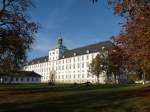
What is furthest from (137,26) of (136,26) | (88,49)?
(88,49)

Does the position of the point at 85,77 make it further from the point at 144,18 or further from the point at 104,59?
the point at 144,18

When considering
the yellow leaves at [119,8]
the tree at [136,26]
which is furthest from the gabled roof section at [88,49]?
the yellow leaves at [119,8]

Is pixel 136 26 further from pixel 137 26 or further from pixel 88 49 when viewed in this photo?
pixel 88 49

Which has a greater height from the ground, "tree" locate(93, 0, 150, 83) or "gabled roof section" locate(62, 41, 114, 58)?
"gabled roof section" locate(62, 41, 114, 58)

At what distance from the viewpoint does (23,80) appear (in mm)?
173000

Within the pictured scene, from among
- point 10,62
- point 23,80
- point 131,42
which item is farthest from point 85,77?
point 131,42

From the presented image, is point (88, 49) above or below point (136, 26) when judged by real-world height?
above

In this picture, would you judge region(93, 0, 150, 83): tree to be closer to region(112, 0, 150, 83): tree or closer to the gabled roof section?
region(112, 0, 150, 83): tree

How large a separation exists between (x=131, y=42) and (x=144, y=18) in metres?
6.93

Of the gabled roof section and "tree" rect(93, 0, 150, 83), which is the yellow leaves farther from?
the gabled roof section

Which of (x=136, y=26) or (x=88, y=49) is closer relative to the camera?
(x=136, y=26)

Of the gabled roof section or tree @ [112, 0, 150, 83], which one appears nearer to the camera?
tree @ [112, 0, 150, 83]

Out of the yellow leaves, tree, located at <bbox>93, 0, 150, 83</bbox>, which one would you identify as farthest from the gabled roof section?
the yellow leaves

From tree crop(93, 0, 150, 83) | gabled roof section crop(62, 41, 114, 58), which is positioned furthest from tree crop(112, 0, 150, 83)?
gabled roof section crop(62, 41, 114, 58)
